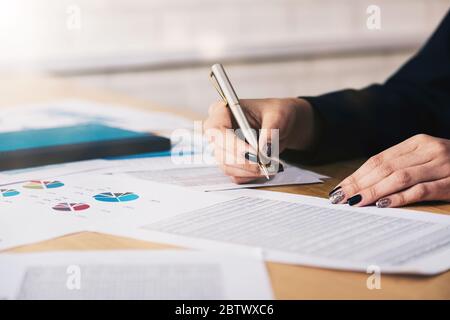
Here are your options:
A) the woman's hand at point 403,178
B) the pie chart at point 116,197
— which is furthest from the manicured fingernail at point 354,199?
the pie chart at point 116,197

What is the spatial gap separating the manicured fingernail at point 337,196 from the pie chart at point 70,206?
252 millimetres

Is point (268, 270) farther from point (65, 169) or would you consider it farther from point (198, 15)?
point (198, 15)

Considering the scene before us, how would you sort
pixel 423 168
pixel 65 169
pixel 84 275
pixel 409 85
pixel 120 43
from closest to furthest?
pixel 84 275 < pixel 423 168 < pixel 65 169 < pixel 409 85 < pixel 120 43

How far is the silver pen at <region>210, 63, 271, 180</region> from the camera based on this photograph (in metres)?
0.74

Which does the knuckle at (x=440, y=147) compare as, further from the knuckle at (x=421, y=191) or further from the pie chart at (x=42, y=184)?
the pie chart at (x=42, y=184)

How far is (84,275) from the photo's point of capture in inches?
18.4

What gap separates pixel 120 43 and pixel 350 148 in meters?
1.37

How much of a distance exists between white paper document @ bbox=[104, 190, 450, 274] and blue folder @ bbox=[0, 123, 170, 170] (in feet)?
1.00

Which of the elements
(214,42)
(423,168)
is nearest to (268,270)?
(423,168)

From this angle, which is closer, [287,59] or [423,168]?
[423,168]

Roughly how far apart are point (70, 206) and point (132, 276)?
0.21 meters

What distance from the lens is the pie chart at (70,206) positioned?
25.4 inches

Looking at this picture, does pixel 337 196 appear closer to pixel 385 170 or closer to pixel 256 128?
pixel 385 170

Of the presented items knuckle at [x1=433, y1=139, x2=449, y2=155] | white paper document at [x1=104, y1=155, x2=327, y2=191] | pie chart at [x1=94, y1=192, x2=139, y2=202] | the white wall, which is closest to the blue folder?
white paper document at [x1=104, y1=155, x2=327, y2=191]
